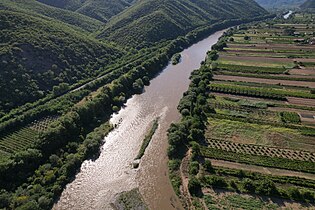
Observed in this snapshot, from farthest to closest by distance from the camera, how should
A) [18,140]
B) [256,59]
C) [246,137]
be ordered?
[256,59]
[246,137]
[18,140]

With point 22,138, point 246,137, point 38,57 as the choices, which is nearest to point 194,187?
point 246,137

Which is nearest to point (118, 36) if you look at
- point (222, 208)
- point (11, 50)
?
point (11, 50)

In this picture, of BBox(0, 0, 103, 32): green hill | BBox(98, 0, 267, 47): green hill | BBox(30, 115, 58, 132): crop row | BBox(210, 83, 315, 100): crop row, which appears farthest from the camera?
BBox(0, 0, 103, 32): green hill

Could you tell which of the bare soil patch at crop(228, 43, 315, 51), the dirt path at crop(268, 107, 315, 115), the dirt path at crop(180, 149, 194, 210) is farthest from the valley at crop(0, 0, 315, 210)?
the bare soil patch at crop(228, 43, 315, 51)

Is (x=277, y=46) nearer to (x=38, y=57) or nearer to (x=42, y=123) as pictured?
(x=38, y=57)

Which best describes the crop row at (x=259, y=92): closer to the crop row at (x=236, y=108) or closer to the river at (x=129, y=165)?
the crop row at (x=236, y=108)

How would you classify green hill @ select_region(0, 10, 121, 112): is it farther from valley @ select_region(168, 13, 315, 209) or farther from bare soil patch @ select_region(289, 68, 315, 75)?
bare soil patch @ select_region(289, 68, 315, 75)
